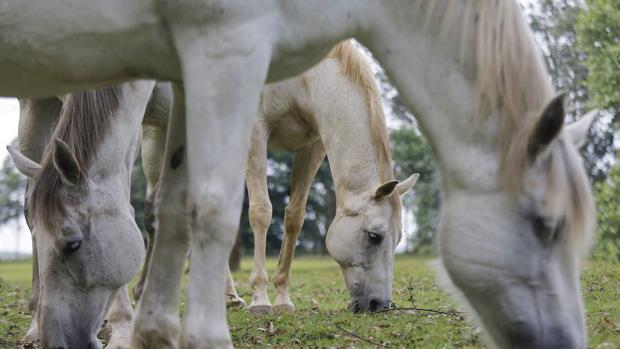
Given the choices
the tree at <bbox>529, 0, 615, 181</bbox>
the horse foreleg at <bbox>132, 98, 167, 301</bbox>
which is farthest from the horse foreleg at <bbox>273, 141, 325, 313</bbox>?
the tree at <bbox>529, 0, 615, 181</bbox>

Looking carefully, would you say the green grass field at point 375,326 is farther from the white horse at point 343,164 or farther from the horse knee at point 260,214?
the horse knee at point 260,214

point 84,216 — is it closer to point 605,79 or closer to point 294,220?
point 294,220

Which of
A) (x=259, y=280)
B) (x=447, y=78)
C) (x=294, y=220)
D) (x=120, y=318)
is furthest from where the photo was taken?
(x=294, y=220)

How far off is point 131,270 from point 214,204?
67.9 inches

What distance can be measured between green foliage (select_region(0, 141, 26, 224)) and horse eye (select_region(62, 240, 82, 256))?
63.4 metres

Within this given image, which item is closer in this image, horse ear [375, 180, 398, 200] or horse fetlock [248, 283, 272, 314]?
horse ear [375, 180, 398, 200]

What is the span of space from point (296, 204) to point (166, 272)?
17.1 ft

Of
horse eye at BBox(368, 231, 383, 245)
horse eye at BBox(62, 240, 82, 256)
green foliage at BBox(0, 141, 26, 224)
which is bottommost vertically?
horse eye at BBox(62, 240, 82, 256)

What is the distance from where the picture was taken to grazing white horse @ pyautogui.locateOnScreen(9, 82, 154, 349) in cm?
434

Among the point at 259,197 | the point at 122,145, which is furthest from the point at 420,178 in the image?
the point at 122,145

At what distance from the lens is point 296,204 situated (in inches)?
343

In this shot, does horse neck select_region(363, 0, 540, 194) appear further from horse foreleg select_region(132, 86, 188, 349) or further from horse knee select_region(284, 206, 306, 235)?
horse knee select_region(284, 206, 306, 235)

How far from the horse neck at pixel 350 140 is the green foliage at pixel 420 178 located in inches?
1017

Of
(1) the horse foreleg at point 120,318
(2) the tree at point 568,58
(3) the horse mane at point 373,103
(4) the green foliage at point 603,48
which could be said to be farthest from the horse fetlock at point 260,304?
(2) the tree at point 568,58
